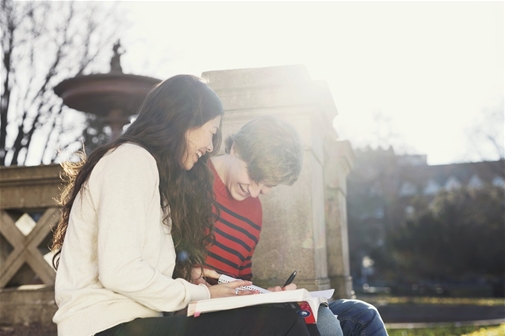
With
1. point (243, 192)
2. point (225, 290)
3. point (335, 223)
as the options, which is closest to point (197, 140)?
point (225, 290)

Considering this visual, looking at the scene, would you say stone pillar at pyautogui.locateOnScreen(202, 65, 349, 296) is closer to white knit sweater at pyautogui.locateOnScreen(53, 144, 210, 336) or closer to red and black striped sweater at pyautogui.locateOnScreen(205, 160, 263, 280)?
red and black striped sweater at pyautogui.locateOnScreen(205, 160, 263, 280)

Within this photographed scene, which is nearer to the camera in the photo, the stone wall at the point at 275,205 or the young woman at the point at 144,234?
the young woman at the point at 144,234

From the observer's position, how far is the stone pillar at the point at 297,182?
3490 mm

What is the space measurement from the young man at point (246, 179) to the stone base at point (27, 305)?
1912 mm

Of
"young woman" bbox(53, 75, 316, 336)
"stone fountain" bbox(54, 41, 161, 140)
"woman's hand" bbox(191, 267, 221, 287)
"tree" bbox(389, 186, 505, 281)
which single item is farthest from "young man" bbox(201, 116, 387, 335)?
"tree" bbox(389, 186, 505, 281)

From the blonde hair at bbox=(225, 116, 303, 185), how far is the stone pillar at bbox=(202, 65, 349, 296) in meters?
0.53

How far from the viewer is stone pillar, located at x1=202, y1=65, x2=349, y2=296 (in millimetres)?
3490

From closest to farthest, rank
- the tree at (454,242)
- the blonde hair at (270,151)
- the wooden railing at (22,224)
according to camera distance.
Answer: the blonde hair at (270,151) < the wooden railing at (22,224) < the tree at (454,242)

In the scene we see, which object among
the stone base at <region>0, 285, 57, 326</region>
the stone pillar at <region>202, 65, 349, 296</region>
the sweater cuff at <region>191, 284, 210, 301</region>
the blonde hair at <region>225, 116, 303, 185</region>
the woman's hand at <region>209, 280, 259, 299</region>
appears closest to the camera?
the sweater cuff at <region>191, 284, 210, 301</region>

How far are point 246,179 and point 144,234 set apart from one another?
0.99m

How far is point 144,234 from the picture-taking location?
2.06 meters

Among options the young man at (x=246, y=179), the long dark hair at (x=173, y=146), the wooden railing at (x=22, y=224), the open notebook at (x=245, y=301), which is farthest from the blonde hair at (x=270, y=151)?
the wooden railing at (x=22, y=224)

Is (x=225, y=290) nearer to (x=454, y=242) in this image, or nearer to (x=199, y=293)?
(x=199, y=293)

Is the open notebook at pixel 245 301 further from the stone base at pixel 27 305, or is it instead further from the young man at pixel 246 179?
the stone base at pixel 27 305
